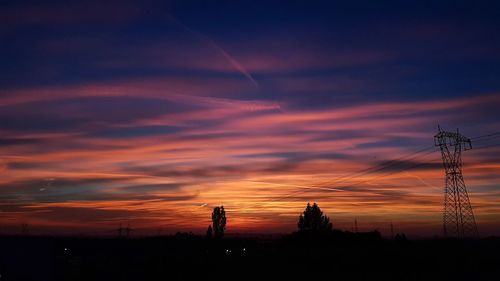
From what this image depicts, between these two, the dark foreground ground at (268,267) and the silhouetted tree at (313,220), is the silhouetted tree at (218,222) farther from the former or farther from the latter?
the dark foreground ground at (268,267)

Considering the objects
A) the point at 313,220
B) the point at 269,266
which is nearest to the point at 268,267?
the point at 269,266

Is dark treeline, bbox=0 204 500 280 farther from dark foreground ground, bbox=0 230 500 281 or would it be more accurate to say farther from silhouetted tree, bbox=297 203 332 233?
silhouetted tree, bbox=297 203 332 233

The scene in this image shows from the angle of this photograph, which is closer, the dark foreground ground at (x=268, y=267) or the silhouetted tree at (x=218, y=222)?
the dark foreground ground at (x=268, y=267)

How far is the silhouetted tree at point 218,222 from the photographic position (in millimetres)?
139750

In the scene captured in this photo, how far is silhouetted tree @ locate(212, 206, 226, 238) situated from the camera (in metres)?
140

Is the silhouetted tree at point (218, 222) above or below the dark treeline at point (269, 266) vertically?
above

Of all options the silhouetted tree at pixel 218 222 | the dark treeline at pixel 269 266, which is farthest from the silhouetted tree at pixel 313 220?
the dark treeline at pixel 269 266

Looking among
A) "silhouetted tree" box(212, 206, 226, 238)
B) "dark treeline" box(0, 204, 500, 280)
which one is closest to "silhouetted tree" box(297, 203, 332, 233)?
"silhouetted tree" box(212, 206, 226, 238)

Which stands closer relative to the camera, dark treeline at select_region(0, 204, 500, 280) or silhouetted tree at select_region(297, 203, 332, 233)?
dark treeline at select_region(0, 204, 500, 280)

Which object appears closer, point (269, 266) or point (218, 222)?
point (269, 266)

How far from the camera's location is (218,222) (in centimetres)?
14012

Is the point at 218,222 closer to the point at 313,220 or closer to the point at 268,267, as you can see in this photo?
the point at 313,220

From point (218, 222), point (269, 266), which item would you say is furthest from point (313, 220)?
point (269, 266)

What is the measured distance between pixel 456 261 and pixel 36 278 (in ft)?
157
